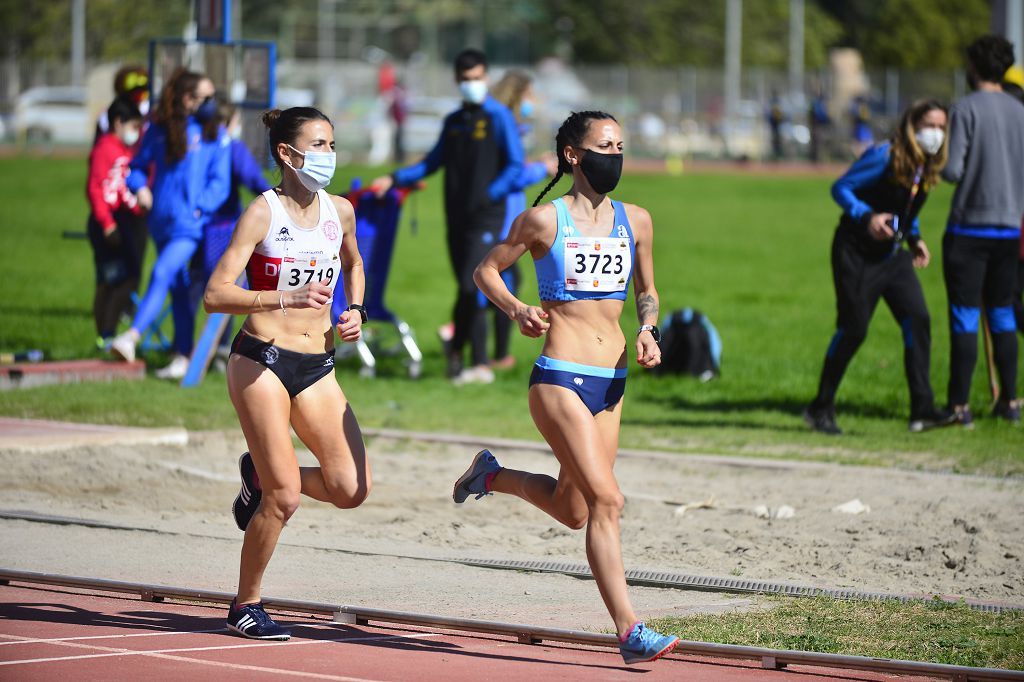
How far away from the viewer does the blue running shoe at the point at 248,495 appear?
6195 mm

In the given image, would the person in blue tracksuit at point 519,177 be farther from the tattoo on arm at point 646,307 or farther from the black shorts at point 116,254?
the tattoo on arm at point 646,307

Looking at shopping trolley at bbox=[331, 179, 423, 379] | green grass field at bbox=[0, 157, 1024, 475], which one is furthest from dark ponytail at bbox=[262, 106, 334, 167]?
shopping trolley at bbox=[331, 179, 423, 379]

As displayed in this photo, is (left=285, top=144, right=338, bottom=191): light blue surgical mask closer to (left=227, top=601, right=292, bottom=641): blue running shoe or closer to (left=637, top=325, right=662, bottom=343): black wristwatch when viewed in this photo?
(left=637, top=325, right=662, bottom=343): black wristwatch

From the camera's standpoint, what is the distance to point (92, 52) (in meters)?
73.9

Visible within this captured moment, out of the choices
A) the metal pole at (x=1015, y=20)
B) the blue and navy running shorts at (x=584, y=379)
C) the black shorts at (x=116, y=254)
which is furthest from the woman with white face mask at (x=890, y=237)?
the black shorts at (x=116, y=254)

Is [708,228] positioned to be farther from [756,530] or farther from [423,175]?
[756,530]

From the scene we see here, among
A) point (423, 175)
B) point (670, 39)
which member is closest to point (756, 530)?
point (423, 175)

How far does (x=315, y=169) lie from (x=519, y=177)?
6437mm

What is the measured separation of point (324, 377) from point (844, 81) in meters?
60.0

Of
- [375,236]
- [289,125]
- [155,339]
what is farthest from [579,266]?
[155,339]

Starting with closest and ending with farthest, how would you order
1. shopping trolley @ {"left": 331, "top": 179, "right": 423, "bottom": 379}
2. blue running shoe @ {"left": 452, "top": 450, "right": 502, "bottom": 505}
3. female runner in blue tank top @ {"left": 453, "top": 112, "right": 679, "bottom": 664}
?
female runner in blue tank top @ {"left": 453, "top": 112, "right": 679, "bottom": 664} → blue running shoe @ {"left": 452, "top": 450, "right": 502, "bottom": 505} → shopping trolley @ {"left": 331, "top": 179, "right": 423, "bottom": 379}

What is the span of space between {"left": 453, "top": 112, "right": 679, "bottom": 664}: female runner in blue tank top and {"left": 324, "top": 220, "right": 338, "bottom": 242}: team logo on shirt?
24.3 inches

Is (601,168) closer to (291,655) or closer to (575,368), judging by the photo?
(575,368)

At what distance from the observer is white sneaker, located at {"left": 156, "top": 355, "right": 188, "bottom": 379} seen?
12.8 meters
